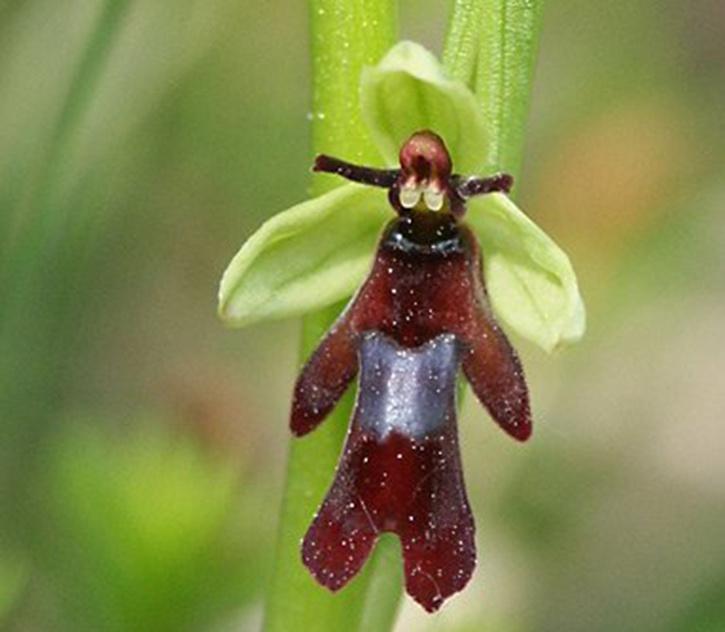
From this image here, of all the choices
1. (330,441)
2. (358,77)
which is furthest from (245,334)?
(358,77)

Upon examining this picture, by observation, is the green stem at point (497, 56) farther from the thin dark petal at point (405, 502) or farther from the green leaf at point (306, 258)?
the thin dark petal at point (405, 502)

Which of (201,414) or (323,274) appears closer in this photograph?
(323,274)

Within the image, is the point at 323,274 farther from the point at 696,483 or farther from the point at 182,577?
the point at 696,483

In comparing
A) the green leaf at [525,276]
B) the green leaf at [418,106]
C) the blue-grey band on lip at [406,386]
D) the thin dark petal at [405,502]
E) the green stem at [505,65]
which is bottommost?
the thin dark petal at [405,502]

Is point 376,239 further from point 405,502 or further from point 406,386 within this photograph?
point 405,502

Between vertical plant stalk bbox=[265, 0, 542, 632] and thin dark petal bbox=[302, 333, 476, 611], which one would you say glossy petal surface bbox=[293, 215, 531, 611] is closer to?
thin dark petal bbox=[302, 333, 476, 611]

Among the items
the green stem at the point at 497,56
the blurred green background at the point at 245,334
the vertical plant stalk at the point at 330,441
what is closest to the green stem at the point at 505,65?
the green stem at the point at 497,56

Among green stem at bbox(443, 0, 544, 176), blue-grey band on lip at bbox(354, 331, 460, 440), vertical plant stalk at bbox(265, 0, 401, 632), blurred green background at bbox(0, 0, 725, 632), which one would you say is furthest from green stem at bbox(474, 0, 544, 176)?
blurred green background at bbox(0, 0, 725, 632)

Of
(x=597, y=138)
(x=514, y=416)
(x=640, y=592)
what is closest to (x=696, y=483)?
(x=640, y=592)
